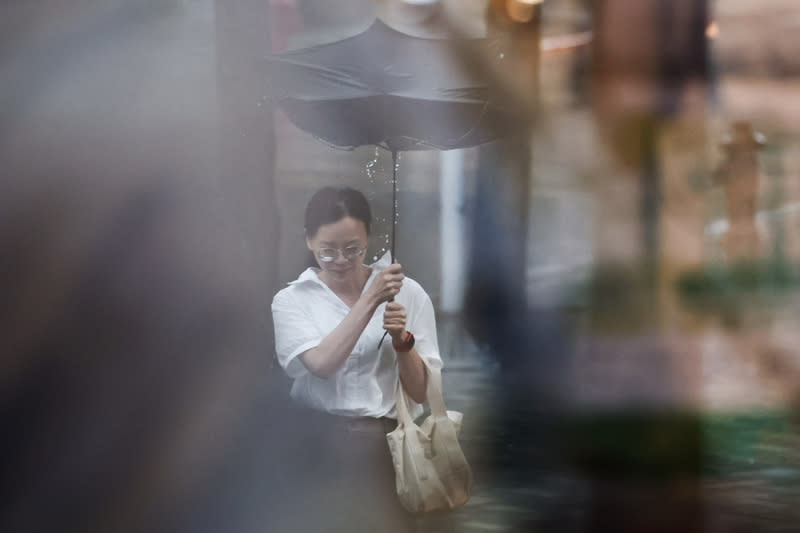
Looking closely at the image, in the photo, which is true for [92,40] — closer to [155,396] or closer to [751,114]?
[155,396]

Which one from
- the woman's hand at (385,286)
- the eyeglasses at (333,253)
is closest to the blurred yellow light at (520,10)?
the eyeglasses at (333,253)

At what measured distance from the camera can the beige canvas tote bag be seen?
3516mm

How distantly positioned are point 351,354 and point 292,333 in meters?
0.21

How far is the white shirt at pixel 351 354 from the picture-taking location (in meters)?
3.58

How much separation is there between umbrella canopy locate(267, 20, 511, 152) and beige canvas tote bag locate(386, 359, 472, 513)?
43.0 inches

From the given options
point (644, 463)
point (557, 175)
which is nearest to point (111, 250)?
point (644, 463)

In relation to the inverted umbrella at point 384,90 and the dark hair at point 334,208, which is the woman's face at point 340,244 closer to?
the dark hair at point 334,208

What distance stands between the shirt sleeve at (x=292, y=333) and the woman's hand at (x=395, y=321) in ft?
0.84

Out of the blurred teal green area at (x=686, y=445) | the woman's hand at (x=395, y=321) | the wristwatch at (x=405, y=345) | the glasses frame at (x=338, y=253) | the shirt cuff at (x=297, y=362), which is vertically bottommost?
the blurred teal green area at (x=686, y=445)

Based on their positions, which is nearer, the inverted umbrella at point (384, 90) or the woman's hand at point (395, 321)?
the woman's hand at point (395, 321)

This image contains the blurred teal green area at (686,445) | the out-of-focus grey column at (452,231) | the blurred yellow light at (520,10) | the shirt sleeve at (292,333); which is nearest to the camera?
the shirt sleeve at (292,333)

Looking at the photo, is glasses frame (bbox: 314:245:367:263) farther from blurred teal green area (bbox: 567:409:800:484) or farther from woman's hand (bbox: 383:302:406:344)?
blurred teal green area (bbox: 567:409:800:484)

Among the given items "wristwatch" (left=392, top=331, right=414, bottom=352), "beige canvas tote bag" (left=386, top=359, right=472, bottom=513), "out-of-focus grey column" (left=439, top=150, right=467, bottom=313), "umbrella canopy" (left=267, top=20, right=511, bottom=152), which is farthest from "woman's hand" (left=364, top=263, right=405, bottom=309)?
"out-of-focus grey column" (left=439, top=150, right=467, bottom=313)

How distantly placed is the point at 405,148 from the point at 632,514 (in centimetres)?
212
